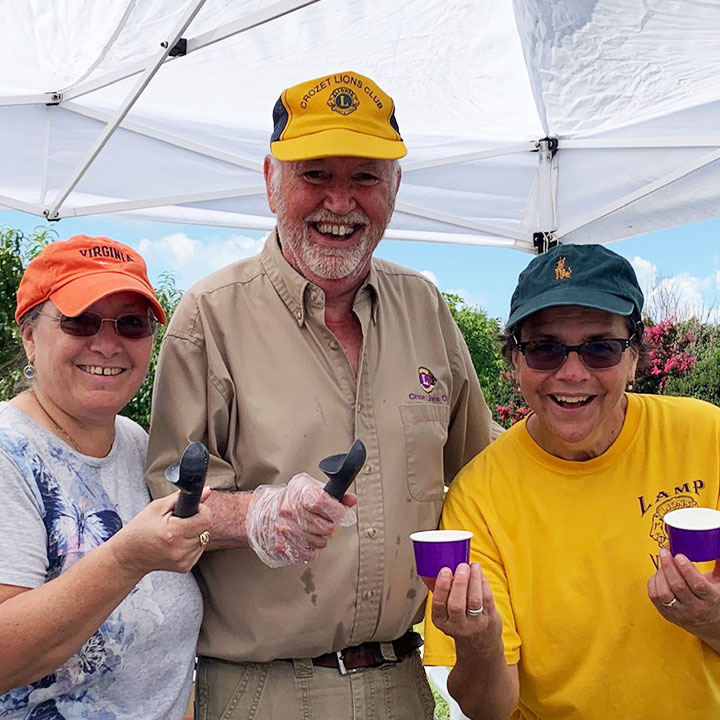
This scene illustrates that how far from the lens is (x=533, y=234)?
6.64 meters

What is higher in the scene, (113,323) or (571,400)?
(113,323)

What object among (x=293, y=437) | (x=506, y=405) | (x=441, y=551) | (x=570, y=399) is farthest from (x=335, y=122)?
(x=506, y=405)

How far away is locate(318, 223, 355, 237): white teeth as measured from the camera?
2.51 m

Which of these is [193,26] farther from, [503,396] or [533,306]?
[503,396]

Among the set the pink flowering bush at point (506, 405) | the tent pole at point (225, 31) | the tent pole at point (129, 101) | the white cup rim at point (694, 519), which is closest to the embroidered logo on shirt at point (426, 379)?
the white cup rim at point (694, 519)

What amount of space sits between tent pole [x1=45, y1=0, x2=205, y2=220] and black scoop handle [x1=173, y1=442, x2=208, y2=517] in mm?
2857

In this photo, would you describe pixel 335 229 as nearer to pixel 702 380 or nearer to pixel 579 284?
pixel 579 284

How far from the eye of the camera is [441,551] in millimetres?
1941

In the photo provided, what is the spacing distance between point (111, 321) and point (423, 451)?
1.03m

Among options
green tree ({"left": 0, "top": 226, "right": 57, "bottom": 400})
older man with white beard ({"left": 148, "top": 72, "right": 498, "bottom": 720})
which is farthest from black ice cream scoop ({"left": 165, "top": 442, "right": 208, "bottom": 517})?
green tree ({"left": 0, "top": 226, "right": 57, "bottom": 400})

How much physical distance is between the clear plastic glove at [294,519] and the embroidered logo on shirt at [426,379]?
694 mm

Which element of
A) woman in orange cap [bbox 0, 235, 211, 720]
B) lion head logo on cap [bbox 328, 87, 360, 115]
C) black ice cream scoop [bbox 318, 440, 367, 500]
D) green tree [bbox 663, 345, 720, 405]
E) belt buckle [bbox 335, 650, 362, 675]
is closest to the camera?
black ice cream scoop [bbox 318, 440, 367, 500]

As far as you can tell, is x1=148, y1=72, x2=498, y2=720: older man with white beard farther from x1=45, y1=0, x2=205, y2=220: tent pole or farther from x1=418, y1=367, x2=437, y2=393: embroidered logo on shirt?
x1=45, y1=0, x2=205, y2=220: tent pole

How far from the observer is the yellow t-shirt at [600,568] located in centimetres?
216
